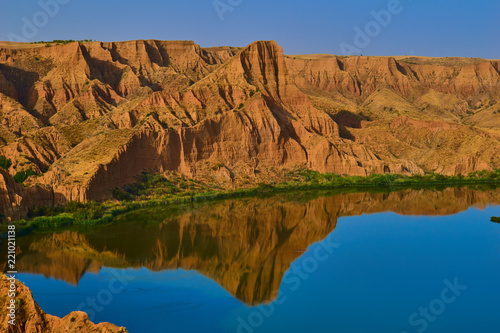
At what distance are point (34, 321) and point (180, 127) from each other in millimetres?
63565

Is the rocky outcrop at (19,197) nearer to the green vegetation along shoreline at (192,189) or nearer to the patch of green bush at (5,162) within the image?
the green vegetation along shoreline at (192,189)

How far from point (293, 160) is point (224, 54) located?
9372 centimetres

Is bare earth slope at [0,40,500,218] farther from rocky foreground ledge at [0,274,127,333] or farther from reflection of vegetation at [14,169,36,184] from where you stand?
rocky foreground ledge at [0,274,127,333]

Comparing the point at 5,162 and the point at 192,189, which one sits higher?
the point at 5,162

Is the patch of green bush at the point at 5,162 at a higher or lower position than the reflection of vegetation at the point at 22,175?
higher

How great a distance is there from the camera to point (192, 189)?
80.1m

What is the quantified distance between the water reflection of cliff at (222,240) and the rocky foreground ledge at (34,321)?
49.6 feet

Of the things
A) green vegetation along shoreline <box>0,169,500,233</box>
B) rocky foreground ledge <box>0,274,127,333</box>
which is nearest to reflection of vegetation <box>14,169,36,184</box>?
green vegetation along shoreline <box>0,169,500,233</box>

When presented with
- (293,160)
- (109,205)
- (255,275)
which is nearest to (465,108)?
(293,160)

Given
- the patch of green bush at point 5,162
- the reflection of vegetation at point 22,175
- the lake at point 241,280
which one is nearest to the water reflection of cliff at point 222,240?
the lake at point 241,280

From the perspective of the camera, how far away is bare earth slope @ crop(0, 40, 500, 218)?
76688 millimetres

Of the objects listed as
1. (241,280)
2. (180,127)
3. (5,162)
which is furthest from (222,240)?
(5,162)

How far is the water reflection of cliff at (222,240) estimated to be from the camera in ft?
144

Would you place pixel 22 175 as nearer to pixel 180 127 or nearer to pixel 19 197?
pixel 19 197
